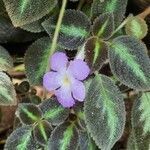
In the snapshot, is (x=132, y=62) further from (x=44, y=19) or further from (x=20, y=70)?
(x=20, y=70)

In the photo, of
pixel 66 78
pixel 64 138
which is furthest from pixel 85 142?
pixel 66 78

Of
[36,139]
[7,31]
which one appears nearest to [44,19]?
[7,31]

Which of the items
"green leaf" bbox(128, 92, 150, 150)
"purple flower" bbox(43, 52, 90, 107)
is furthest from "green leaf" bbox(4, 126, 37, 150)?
"green leaf" bbox(128, 92, 150, 150)

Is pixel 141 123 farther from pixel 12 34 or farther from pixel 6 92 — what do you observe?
pixel 12 34

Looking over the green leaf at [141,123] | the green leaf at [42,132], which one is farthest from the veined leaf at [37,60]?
the green leaf at [141,123]

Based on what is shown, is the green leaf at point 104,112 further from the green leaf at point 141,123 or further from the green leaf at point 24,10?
the green leaf at point 24,10
